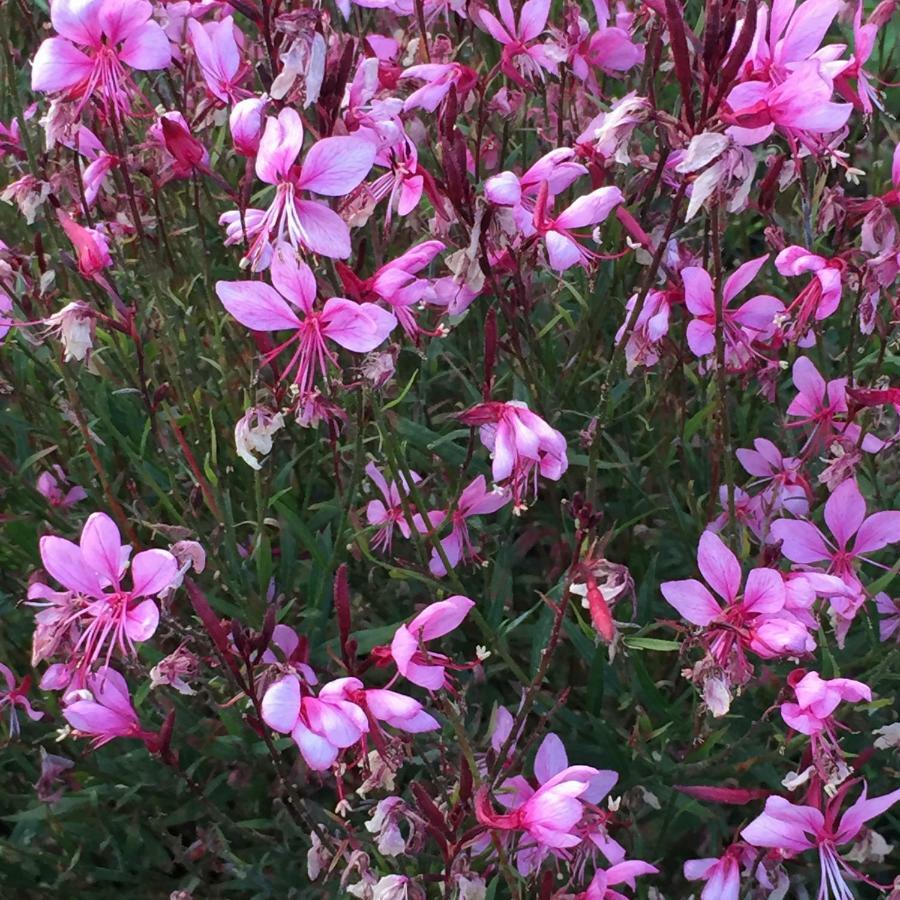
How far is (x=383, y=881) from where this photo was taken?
1.11 m

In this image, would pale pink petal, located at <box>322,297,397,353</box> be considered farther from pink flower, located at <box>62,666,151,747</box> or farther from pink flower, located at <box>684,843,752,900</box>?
pink flower, located at <box>684,843,752,900</box>

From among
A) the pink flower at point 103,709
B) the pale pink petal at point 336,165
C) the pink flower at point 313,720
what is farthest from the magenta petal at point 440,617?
the pale pink petal at point 336,165

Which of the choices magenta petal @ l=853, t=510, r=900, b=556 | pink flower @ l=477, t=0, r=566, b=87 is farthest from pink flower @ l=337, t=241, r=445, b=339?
magenta petal @ l=853, t=510, r=900, b=556

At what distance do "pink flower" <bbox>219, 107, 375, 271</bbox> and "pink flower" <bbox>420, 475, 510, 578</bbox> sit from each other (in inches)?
18.9

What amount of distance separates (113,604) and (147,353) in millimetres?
854

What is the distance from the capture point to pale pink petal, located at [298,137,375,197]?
114 cm

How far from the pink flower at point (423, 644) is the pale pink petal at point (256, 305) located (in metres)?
0.35

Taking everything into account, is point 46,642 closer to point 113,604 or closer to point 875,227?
point 113,604

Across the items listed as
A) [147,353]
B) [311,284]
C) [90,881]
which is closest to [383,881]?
[311,284]

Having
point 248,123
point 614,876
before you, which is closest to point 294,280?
point 248,123

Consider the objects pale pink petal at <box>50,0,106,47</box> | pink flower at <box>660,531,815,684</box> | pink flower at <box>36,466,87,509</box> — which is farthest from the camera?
pink flower at <box>36,466,87,509</box>

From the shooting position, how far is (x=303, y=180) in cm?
118

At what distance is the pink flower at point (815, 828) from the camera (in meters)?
1.19

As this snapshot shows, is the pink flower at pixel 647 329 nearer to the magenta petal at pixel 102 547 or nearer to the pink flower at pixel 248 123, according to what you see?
the pink flower at pixel 248 123
